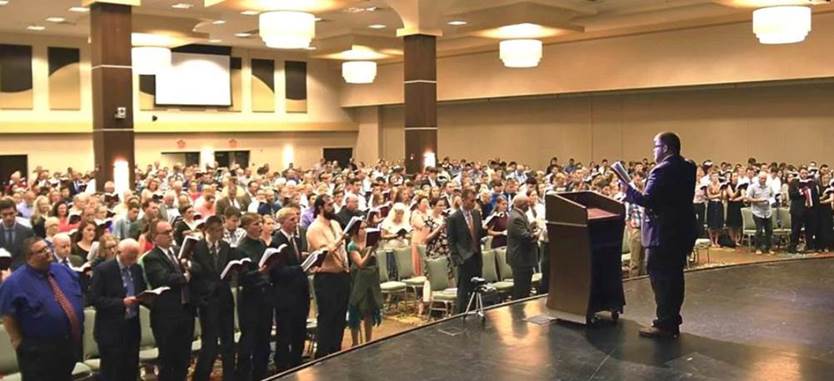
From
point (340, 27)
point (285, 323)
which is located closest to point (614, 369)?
point (285, 323)

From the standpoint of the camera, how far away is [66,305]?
5750mm

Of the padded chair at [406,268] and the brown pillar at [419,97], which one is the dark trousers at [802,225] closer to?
the brown pillar at [419,97]

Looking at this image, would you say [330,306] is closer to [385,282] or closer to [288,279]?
[288,279]

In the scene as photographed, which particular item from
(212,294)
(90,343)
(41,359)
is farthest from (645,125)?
(41,359)

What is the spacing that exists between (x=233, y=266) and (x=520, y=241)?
3.54m

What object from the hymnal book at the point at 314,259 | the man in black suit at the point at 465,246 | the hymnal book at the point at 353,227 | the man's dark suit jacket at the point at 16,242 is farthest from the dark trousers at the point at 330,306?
the man's dark suit jacket at the point at 16,242

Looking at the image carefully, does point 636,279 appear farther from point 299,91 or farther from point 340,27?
point 299,91

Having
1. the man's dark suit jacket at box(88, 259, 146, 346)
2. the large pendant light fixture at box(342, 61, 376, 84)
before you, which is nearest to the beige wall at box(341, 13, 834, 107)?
the large pendant light fixture at box(342, 61, 376, 84)

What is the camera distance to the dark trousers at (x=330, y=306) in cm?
747

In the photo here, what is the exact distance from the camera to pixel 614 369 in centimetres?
527

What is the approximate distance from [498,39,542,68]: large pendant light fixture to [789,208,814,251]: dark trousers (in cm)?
627

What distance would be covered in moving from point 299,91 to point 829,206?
1935cm

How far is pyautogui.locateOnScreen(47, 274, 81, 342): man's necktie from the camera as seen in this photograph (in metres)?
5.73

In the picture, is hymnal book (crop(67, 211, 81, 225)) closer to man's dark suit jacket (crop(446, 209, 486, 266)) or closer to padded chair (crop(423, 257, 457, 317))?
padded chair (crop(423, 257, 457, 317))
